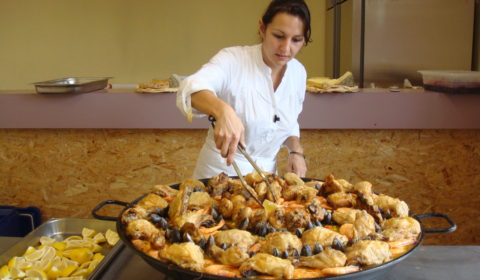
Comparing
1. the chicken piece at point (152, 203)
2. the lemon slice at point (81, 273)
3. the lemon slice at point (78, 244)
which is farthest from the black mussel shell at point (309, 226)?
the lemon slice at point (78, 244)

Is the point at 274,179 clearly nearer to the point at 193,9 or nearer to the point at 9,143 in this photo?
the point at 9,143

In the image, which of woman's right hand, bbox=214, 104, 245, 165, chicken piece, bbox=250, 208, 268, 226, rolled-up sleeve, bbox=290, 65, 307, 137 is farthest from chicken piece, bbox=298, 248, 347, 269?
rolled-up sleeve, bbox=290, 65, 307, 137

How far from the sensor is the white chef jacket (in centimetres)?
213

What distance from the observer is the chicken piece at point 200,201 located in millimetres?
1372

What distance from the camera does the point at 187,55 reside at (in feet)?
17.3

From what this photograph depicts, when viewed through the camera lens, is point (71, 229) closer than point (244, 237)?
No

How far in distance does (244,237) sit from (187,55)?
435 cm

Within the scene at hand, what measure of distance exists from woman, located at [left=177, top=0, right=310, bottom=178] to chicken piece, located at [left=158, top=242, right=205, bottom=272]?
82cm

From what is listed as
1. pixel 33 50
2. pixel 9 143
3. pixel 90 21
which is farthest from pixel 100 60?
pixel 9 143

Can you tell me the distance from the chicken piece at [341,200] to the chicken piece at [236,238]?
354 millimetres

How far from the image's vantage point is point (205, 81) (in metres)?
1.89

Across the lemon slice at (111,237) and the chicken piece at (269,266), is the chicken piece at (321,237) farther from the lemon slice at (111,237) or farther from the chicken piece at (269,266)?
the lemon slice at (111,237)

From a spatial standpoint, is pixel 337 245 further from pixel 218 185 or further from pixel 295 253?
pixel 218 185

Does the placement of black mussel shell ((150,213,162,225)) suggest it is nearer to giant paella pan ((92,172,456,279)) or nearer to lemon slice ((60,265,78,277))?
giant paella pan ((92,172,456,279))
